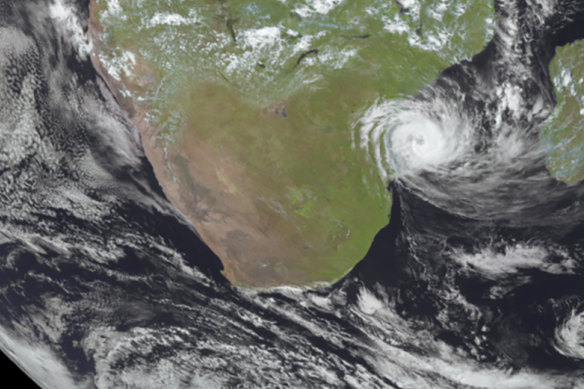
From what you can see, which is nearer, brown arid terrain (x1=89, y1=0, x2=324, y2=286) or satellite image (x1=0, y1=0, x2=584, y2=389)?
satellite image (x1=0, y1=0, x2=584, y2=389)

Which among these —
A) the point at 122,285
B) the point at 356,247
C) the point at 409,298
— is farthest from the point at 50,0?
the point at 409,298

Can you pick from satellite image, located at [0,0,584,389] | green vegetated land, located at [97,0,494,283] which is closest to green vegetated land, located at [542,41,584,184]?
satellite image, located at [0,0,584,389]

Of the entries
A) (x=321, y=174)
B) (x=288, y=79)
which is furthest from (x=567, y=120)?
(x=288, y=79)

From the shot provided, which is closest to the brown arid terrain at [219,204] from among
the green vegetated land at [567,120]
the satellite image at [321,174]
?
the satellite image at [321,174]

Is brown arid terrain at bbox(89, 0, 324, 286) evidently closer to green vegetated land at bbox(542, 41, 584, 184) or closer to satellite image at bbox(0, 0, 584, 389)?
satellite image at bbox(0, 0, 584, 389)

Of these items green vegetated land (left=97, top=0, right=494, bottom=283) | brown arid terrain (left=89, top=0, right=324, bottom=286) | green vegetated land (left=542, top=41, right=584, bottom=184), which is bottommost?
brown arid terrain (left=89, top=0, right=324, bottom=286)

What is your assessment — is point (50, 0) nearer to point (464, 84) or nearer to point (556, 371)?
point (464, 84)
